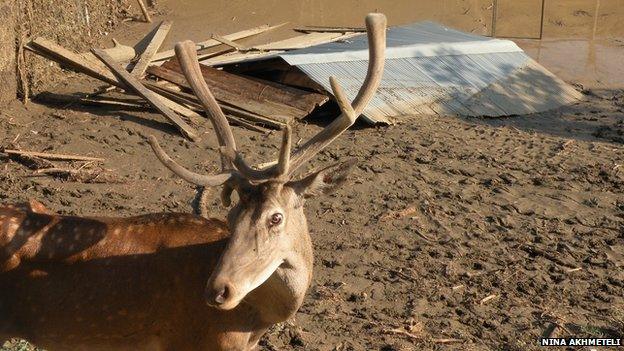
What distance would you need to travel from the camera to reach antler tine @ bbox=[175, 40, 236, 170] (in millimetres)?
6055

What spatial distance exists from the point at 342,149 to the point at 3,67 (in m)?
3.93

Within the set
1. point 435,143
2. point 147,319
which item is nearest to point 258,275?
point 147,319

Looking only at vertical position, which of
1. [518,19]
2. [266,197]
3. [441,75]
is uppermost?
[266,197]

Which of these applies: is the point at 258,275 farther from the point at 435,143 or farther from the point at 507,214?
the point at 435,143

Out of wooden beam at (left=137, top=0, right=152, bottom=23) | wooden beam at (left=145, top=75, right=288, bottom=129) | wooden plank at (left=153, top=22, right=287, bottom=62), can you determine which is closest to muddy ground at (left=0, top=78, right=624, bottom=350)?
wooden beam at (left=145, top=75, right=288, bottom=129)

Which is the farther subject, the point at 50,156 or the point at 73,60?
the point at 73,60

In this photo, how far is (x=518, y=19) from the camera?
1997 centimetres

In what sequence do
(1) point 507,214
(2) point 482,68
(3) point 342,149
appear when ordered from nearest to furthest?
(1) point 507,214 < (3) point 342,149 < (2) point 482,68

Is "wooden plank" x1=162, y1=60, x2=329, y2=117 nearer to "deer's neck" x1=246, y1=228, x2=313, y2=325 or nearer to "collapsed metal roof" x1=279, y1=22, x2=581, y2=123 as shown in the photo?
"collapsed metal roof" x1=279, y1=22, x2=581, y2=123

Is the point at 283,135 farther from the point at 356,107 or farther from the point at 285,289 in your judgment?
the point at 285,289

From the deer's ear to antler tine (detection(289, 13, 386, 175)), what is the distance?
11cm

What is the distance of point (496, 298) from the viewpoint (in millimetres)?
7898

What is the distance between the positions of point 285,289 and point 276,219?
0.42 meters

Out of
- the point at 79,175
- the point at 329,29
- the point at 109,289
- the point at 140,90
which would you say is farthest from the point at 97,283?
the point at 329,29
